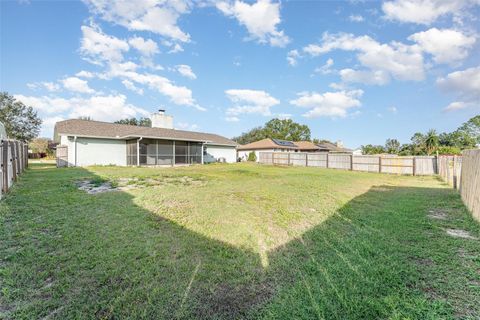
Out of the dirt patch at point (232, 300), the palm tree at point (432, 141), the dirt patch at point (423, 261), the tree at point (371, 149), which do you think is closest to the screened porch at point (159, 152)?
the dirt patch at point (232, 300)

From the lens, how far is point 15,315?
2035 millimetres

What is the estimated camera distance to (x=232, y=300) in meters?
2.41

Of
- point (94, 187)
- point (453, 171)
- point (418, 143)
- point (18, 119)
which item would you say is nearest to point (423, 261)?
point (94, 187)

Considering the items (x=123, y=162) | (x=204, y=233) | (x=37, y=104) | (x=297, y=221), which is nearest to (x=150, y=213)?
(x=204, y=233)

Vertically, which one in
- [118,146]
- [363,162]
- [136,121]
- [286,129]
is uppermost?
[136,121]

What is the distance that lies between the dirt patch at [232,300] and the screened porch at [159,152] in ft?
53.6

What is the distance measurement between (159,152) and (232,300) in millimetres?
17142

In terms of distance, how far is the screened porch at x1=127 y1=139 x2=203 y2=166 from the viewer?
17312 mm

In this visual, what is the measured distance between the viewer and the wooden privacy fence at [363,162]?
17.1 metres

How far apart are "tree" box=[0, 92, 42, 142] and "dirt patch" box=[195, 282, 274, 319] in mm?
43603

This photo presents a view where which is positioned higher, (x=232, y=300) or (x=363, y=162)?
(x=363, y=162)

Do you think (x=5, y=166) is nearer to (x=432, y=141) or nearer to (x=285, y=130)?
(x=432, y=141)

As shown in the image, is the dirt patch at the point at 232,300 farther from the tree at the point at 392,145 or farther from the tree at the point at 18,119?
the tree at the point at 392,145

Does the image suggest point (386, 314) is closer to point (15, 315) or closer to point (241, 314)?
point (241, 314)
